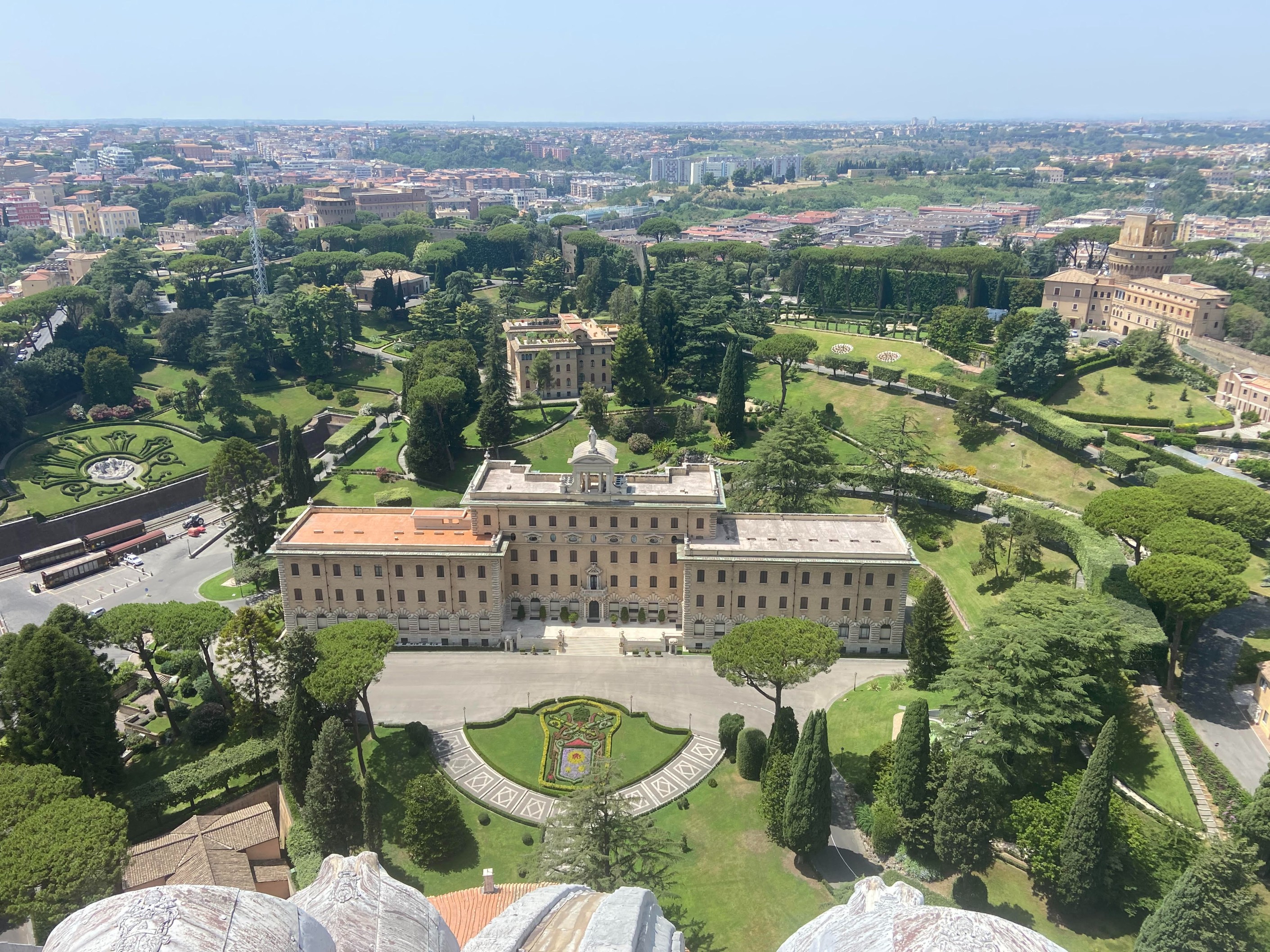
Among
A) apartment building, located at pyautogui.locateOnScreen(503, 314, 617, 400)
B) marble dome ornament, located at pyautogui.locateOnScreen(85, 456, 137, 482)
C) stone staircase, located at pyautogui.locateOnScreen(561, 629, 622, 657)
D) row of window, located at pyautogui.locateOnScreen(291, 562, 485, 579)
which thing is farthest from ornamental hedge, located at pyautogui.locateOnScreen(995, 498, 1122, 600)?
marble dome ornament, located at pyautogui.locateOnScreen(85, 456, 137, 482)

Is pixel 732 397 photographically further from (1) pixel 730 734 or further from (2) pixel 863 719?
(1) pixel 730 734

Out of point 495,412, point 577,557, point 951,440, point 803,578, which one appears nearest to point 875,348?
point 951,440

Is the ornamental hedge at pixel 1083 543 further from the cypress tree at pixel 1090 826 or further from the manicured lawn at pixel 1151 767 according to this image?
the cypress tree at pixel 1090 826

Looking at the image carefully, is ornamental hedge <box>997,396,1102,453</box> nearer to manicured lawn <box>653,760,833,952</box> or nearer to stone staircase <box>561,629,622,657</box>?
stone staircase <box>561,629,622,657</box>

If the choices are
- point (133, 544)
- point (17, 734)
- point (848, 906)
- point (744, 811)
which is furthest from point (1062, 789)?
point (133, 544)

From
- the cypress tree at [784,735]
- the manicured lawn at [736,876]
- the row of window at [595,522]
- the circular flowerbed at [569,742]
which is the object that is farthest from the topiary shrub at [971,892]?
the row of window at [595,522]

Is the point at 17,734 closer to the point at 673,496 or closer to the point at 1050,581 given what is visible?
the point at 673,496

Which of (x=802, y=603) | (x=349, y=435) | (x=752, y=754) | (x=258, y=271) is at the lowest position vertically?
(x=752, y=754)
